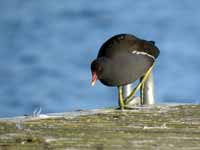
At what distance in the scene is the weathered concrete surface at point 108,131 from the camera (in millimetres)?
5500

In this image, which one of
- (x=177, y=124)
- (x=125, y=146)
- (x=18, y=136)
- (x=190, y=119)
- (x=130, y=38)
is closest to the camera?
(x=125, y=146)

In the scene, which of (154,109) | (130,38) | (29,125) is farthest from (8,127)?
(130,38)

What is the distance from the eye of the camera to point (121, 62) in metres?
10.8

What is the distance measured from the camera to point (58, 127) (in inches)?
273

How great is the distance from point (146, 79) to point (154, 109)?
7.89ft

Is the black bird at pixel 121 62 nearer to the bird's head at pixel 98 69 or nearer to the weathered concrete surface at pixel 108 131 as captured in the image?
the bird's head at pixel 98 69

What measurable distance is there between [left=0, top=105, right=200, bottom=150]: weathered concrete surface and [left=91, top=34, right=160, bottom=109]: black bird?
1.48 m

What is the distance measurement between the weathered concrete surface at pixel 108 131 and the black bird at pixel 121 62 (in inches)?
58.2

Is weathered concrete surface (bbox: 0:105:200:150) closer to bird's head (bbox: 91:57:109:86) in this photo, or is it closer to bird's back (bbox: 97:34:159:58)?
bird's head (bbox: 91:57:109:86)

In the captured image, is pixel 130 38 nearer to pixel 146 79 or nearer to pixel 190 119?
pixel 146 79

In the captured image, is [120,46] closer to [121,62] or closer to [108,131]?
[121,62]

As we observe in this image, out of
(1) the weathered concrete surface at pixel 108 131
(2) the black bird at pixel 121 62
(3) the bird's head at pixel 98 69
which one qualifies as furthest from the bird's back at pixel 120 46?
(1) the weathered concrete surface at pixel 108 131

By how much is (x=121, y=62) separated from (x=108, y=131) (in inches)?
169

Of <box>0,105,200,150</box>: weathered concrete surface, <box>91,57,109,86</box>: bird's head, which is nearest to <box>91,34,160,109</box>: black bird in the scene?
<box>91,57,109,86</box>: bird's head
